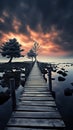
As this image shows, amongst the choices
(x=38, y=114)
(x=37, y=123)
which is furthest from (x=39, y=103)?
(x=37, y=123)

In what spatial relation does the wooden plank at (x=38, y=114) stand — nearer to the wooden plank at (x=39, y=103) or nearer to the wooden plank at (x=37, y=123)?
the wooden plank at (x=37, y=123)

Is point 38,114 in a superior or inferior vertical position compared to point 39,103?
inferior

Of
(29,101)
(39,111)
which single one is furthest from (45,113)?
(29,101)

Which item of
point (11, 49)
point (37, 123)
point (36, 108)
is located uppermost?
point (11, 49)

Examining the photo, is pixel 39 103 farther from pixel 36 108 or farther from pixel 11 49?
pixel 11 49

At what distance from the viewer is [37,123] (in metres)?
5.78

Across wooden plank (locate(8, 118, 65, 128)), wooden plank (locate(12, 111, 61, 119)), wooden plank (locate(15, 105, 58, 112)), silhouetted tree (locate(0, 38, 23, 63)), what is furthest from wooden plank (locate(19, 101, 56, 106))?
silhouetted tree (locate(0, 38, 23, 63))

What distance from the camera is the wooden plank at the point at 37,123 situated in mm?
5604

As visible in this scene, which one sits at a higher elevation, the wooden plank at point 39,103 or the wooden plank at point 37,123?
the wooden plank at point 39,103

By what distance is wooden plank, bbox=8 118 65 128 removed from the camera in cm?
560

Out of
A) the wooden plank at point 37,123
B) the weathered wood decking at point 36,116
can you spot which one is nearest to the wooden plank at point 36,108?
the weathered wood decking at point 36,116

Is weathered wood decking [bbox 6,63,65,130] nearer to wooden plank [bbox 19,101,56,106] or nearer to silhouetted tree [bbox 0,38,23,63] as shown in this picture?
wooden plank [bbox 19,101,56,106]

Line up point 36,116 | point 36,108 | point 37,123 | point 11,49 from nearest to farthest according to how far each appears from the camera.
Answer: point 37,123
point 36,116
point 36,108
point 11,49

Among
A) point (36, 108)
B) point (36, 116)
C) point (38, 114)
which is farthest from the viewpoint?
point (36, 108)
